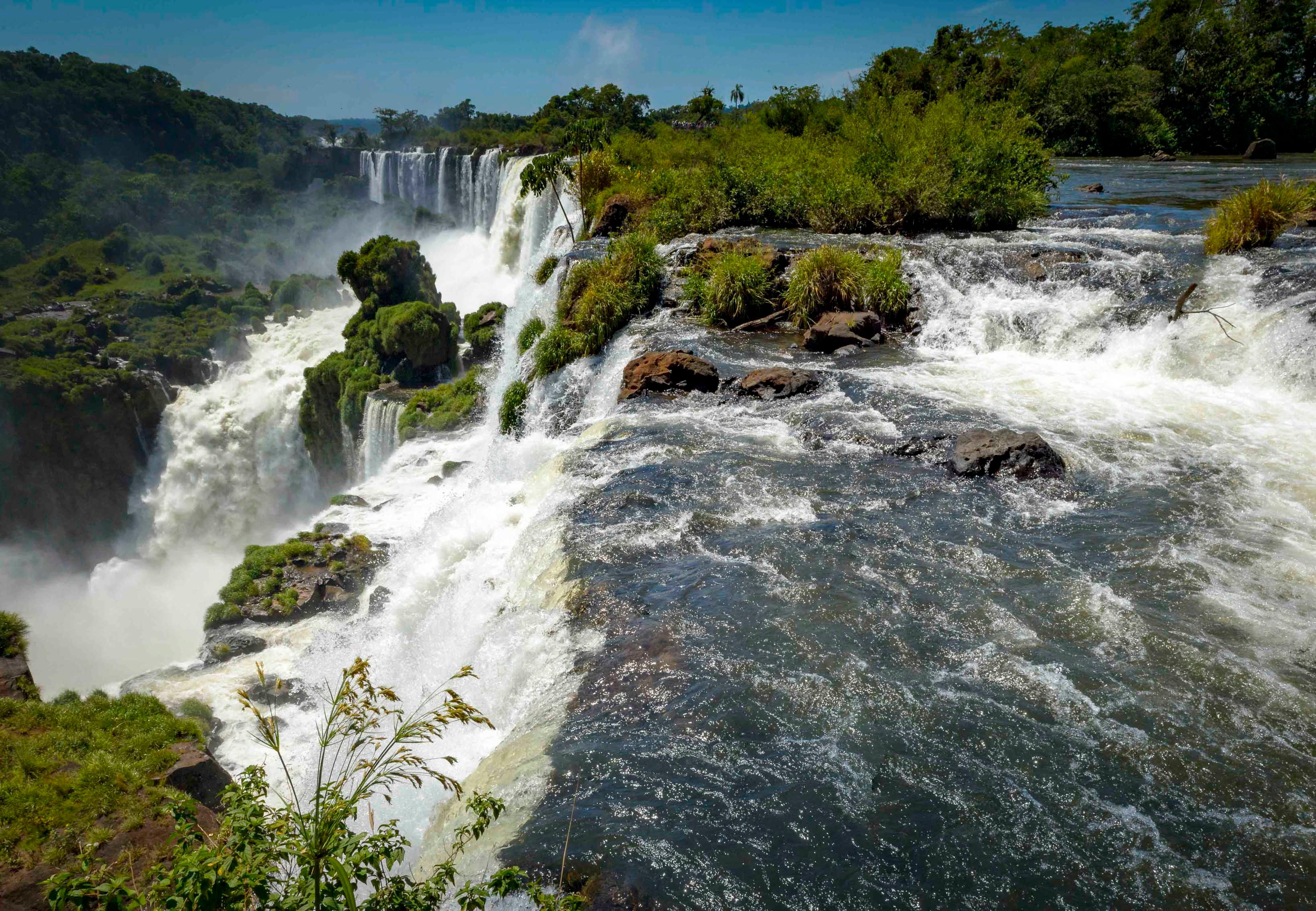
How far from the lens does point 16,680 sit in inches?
265

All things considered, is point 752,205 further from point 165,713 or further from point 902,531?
point 165,713

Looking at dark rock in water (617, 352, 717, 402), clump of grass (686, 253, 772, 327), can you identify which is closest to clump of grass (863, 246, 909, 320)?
clump of grass (686, 253, 772, 327)

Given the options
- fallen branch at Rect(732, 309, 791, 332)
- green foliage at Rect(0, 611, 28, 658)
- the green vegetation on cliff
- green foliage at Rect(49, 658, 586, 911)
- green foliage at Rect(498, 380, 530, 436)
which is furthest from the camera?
the green vegetation on cliff

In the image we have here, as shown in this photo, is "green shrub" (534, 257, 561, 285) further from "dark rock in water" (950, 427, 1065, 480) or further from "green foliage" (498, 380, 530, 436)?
"dark rock in water" (950, 427, 1065, 480)

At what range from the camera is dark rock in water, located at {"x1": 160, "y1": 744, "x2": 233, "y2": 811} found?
5.47m

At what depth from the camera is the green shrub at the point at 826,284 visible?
45.5 ft

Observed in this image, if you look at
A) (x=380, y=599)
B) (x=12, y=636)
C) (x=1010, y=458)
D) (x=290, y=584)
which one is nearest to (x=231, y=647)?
(x=290, y=584)

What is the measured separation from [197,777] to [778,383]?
28.7 ft

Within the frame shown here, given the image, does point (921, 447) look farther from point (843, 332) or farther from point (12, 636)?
point (12, 636)

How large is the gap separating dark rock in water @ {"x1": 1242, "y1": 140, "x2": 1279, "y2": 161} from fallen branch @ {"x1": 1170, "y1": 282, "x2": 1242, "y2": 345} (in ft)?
85.5

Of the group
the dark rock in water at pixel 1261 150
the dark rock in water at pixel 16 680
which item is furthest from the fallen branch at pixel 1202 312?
the dark rock in water at pixel 1261 150

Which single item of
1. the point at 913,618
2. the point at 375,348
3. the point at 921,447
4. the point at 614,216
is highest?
the point at 614,216

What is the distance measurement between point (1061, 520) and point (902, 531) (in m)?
1.66

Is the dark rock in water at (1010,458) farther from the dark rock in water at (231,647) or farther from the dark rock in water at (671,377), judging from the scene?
the dark rock in water at (231,647)
